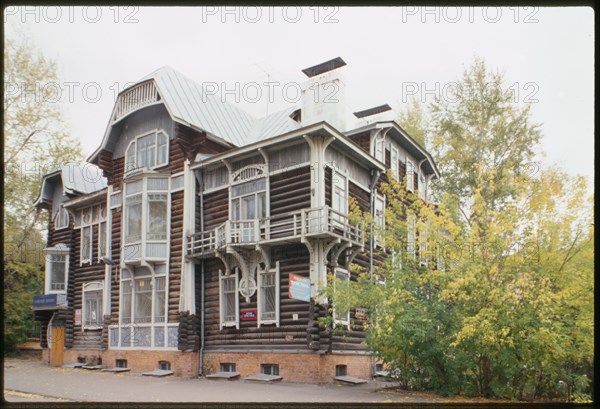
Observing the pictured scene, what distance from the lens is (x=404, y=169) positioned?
93.4ft

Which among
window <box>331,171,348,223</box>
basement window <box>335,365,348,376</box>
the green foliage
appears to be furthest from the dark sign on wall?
the green foliage

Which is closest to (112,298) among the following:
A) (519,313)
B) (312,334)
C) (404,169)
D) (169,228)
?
(169,228)

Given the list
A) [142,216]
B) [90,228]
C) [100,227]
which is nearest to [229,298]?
[142,216]

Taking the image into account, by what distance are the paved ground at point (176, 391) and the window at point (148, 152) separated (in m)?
9.16

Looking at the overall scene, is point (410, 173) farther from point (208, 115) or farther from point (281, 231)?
point (208, 115)

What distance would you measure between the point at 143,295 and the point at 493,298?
1578cm

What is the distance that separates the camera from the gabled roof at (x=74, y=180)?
30.2 meters

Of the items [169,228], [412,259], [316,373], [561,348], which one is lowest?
[316,373]

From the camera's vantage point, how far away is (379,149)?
25984 mm

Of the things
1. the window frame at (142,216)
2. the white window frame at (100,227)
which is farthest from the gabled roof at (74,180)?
the window frame at (142,216)

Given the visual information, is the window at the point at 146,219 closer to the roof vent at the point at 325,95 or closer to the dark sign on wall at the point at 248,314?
the dark sign on wall at the point at 248,314

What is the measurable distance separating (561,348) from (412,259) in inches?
175

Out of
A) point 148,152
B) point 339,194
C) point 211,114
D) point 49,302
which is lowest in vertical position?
point 49,302

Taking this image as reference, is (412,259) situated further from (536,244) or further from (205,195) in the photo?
(205,195)
